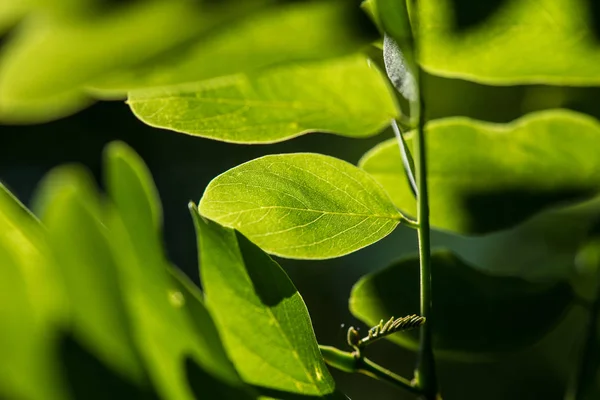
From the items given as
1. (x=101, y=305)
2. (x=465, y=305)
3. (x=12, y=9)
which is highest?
(x=12, y=9)

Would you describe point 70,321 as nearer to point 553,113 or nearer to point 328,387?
point 328,387

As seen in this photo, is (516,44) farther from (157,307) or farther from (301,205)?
(157,307)

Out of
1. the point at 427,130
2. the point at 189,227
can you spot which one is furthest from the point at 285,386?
the point at 189,227

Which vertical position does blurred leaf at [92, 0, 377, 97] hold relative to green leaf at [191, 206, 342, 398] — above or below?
above

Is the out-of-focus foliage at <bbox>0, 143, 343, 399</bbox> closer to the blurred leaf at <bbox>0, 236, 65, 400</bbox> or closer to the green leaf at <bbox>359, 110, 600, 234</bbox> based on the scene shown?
the blurred leaf at <bbox>0, 236, 65, 400</bbox>

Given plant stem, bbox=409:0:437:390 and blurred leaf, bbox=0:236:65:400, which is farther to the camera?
plant stem, bbox=409:0:437:390

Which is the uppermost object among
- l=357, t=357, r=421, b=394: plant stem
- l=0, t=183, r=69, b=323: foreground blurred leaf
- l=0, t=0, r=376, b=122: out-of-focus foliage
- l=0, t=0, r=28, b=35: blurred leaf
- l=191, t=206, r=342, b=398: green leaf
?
l=0, t=0, r=28, b=35: blurred leaf

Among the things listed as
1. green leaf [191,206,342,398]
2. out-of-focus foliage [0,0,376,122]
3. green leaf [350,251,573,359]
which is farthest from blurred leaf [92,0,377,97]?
green leaf [350,251,573,359]

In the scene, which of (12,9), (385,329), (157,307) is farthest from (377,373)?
(12,9)
